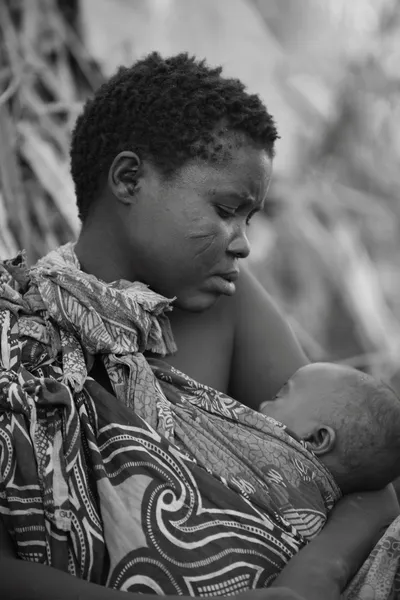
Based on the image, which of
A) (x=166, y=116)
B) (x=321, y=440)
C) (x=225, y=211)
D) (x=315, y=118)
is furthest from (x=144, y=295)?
(x=315, y=118)

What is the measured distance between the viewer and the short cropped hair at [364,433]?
1799 mm

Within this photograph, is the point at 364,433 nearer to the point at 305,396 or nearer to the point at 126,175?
the point at 305,396

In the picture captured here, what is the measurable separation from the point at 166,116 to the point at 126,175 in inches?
5.4

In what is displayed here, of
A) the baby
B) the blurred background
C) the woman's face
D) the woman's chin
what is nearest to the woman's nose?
the woman's face

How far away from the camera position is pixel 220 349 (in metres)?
1.97

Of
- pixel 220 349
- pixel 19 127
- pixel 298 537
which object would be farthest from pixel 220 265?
pixel 19 127

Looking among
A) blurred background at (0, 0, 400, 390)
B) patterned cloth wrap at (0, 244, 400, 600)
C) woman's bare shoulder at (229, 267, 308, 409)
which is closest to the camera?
patterned cloth wrap at (0, 244, 400, 600)

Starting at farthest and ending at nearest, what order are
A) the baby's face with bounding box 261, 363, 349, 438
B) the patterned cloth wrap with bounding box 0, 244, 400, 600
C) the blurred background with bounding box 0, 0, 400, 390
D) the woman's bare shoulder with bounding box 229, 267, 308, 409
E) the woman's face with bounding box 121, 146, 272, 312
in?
the blurred background with bounding box 0, 0, 400, 390, the woman's bare shoulder with bounding box 229, 267, 308, 409, the baby's face with bounding box 261, 363, 349, 438, the woman's face with bounding box 121, 146, 272, 312, the patterned cloth wrap with bounding box 0, 244, 400, 600

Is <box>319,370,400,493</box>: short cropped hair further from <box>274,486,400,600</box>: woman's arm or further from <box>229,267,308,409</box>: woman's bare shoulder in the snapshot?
<box>229,267,308,409</box>: woman's bare shoulder

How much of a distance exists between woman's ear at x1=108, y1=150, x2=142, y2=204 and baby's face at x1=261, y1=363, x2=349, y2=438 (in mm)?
517

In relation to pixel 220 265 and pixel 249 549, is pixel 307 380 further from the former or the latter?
pixel 249 549

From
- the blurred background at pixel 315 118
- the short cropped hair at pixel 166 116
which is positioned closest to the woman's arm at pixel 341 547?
the short cropped hair at pixel 166 116

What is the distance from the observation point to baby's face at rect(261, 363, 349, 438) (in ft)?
6.01

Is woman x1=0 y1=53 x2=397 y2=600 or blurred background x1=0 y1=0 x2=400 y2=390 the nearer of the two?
woman x1=0 y1=53 x2=397 y2=600
